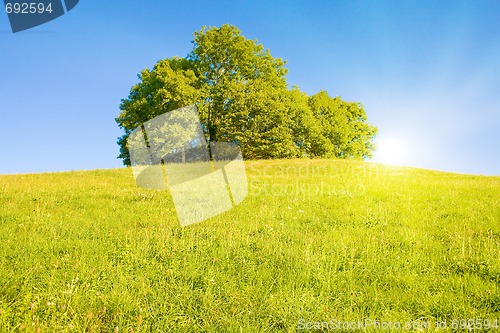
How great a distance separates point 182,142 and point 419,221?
89.1 feet

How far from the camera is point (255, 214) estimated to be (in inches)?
344

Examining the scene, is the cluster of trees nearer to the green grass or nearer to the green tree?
the green tree

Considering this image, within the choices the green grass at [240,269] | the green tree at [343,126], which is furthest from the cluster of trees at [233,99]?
the green grass at [240,269]

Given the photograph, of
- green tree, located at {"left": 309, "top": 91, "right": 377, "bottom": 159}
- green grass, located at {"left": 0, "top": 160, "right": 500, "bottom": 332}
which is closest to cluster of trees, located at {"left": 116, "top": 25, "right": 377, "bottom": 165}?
green tree, located at {"left": 309, "top": 91, "right": 377, "bottom": 159}

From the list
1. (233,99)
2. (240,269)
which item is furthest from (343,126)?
(240,269)

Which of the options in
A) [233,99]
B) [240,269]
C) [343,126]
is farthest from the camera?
[343,126]

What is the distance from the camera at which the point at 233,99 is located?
3281 cm

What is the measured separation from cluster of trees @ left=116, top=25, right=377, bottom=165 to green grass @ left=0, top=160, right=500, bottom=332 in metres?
24.3

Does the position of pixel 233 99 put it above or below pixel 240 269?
above

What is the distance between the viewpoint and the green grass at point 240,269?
12.4 ft

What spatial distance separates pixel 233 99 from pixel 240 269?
1150 inches

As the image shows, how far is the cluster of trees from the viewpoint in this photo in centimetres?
3244

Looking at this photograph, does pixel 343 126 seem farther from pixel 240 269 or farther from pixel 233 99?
pixel 240 269

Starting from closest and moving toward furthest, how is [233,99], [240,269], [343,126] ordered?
[240,269]
[233,99]
[343,126]
